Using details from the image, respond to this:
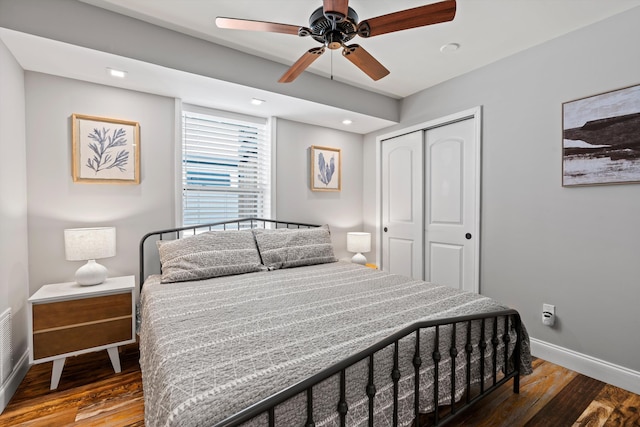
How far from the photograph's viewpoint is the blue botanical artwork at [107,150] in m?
2.49

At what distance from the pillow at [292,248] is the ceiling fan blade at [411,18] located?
1809 millimetres

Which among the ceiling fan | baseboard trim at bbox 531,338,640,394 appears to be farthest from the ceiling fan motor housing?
baseboard trim at bbox 531,338,640,394

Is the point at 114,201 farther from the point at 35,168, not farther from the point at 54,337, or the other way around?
the point at 54,337

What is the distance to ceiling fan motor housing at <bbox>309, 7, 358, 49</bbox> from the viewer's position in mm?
1560

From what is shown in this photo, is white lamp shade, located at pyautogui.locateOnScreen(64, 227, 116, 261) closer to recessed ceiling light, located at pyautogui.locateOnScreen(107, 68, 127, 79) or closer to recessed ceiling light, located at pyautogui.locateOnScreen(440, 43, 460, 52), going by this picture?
recessed ceiling light, located at pyautogui.locateOnScreen(107, 68, 127, 79)

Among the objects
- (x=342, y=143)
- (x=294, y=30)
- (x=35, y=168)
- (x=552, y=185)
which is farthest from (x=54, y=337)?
(x=552, y=185)

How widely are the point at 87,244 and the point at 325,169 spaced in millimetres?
2599

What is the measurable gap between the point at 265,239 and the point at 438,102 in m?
2.42

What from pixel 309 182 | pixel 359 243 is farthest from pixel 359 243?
pixel 309 182

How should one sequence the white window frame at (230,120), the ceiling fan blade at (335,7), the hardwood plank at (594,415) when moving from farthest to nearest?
the white window frame at (230,120), the hardwood plank at (594,415), the ceiling fan blade at (335,7)

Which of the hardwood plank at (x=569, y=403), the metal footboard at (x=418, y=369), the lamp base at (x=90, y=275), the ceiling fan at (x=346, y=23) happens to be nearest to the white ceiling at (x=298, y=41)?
the ceiling fan at (x=346, y=23)

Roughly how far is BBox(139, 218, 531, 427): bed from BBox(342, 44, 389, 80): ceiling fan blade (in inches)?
59.0

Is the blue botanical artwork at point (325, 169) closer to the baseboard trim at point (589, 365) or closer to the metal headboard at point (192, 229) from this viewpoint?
the metal headboard at point (192, 229)

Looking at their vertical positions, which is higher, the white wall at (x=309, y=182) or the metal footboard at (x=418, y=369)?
the white wall at (x=309, y=182)
